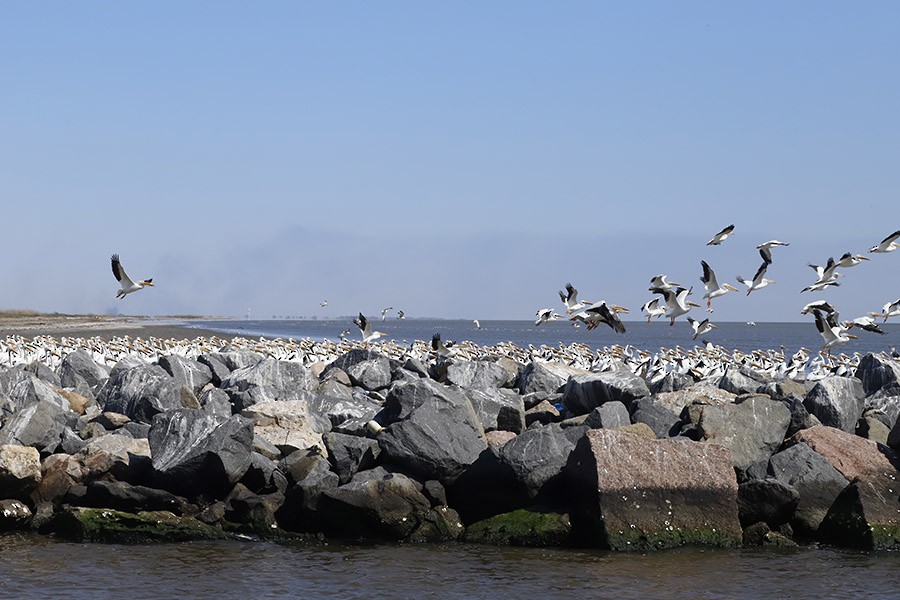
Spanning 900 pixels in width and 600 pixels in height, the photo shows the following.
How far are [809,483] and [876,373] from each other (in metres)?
7.12

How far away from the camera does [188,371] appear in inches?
803

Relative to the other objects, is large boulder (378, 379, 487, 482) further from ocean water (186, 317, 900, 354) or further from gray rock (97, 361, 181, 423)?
ocean water (186, 317, 900, 354)

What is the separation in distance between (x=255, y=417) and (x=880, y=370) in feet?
34.5

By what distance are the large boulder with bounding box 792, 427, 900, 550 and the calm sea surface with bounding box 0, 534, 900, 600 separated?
0.24 meters

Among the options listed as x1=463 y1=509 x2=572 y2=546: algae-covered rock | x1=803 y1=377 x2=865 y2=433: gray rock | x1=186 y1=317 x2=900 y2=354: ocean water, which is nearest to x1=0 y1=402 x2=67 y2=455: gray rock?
x1=463 y1=509 x2=572 y2=546: algae-covered rock

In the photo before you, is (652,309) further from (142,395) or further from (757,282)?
(142,395)

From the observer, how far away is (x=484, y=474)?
12.9 m

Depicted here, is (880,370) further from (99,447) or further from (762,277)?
(99,447)

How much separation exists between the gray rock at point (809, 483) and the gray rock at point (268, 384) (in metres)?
7.15

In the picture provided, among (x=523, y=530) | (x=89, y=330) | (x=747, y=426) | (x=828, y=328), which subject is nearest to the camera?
(x=523, y=530)

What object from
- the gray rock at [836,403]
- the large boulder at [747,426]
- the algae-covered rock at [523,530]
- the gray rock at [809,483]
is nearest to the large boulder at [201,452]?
the algae-covered rock at [523,530]

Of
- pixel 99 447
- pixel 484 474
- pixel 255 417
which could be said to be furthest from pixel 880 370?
pixel 99 447

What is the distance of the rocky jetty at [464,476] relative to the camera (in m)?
12.3

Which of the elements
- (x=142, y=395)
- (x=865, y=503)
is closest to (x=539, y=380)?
(x=142, y=395)
